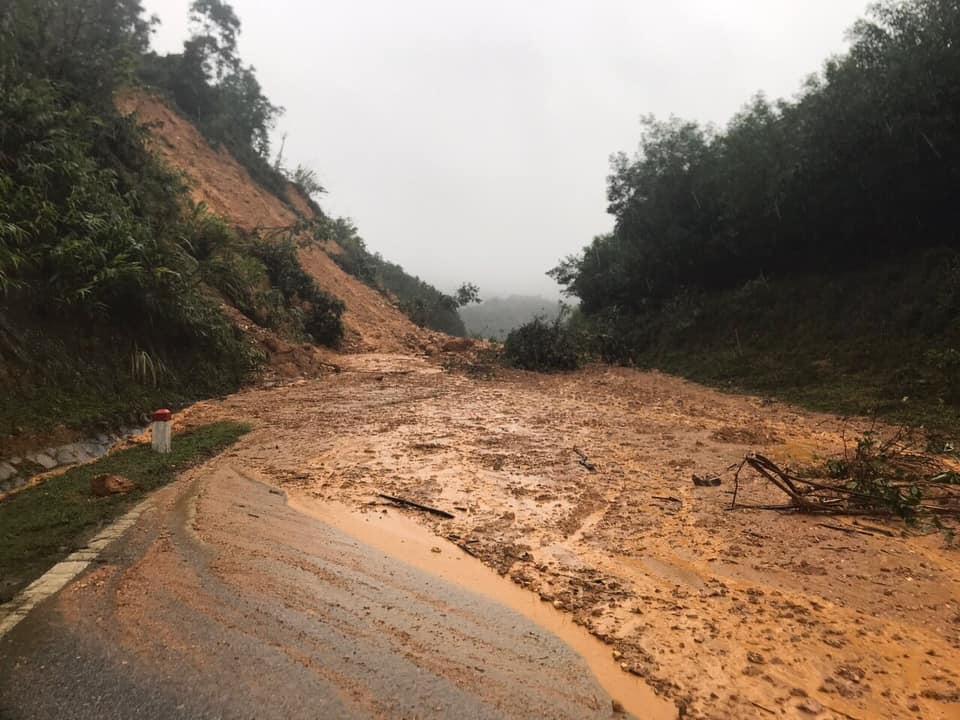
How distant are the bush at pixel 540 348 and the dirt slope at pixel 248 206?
13.7ft

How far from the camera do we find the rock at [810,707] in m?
2.39

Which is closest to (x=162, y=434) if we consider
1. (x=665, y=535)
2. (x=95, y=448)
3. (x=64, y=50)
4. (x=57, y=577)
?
(x=95, y=448)

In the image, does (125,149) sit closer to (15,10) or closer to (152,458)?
(15,10)

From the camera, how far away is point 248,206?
2227 centimetres

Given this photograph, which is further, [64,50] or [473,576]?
[64,50]

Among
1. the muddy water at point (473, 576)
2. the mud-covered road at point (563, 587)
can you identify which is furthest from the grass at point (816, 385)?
the muddy water at point (473, 576)

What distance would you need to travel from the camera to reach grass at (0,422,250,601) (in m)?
3.50

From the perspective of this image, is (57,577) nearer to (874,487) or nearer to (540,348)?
(874,487)

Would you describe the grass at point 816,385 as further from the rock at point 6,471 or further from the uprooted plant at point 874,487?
the rock at point 6,471

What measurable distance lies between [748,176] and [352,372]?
13802mm

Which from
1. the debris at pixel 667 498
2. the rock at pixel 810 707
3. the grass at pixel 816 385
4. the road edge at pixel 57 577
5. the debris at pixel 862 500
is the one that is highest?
the grass at pixel 816 385

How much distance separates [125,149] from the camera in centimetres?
1238

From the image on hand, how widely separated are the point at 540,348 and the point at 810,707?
14.2m

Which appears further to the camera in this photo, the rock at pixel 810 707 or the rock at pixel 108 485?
the rock at pixel 108 485
